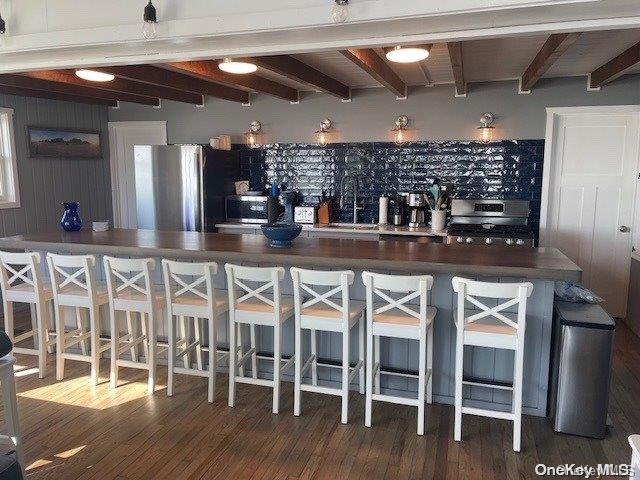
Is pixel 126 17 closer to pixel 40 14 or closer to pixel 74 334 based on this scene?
pixel 40 14

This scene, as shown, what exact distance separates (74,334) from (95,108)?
12.0 ft

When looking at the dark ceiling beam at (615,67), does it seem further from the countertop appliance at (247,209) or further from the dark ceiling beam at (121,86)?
the dark ceiling beam at (121,86)

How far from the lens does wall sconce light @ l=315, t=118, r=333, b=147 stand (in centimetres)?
569

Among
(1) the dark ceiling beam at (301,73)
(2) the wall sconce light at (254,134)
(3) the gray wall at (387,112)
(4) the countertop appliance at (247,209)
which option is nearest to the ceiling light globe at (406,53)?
(1) the dark ceiling beam at (301,73)

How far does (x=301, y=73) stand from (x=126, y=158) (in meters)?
3.35

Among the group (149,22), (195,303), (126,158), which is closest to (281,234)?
(195,303)

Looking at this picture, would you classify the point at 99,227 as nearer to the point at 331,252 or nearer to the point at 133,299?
the point at 133,299

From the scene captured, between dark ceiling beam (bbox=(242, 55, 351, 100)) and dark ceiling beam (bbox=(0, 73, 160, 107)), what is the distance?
Result: 83.4 inches

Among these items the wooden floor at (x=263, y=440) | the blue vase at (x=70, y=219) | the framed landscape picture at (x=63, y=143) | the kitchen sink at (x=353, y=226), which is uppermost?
the framed landscape picture at (x=63, y=143)

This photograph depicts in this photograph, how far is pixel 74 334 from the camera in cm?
381

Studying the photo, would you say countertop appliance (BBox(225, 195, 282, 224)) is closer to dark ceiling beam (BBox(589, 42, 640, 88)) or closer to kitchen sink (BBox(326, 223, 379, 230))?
kitchen sink (BBox(326, 223, 379, 230))

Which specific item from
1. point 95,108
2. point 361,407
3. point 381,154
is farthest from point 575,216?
point 95,108

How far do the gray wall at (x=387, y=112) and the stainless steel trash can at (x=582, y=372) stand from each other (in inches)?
114

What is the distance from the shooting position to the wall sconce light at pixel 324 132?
5691 mm
